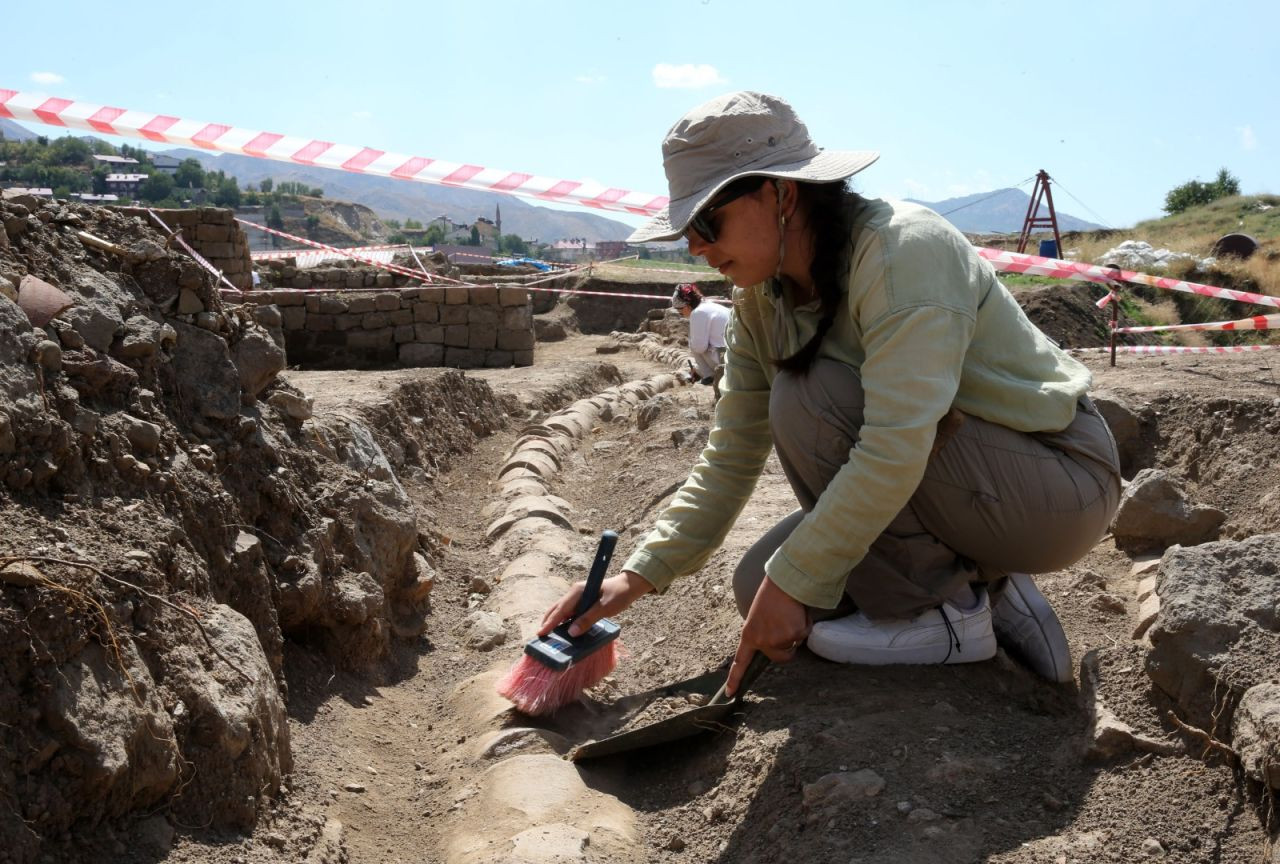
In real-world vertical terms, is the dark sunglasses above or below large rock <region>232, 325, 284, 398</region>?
above

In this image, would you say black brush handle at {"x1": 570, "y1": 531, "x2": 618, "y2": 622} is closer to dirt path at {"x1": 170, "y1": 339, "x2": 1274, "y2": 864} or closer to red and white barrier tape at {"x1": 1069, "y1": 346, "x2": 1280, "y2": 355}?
dirt path at {"x1": 170, "y1": 339, "x2": 1274, "y2": 864}

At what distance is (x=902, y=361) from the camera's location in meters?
2.03

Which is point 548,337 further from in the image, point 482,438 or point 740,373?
point 740,373

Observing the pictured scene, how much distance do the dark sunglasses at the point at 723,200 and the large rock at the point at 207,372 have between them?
1.47 meters

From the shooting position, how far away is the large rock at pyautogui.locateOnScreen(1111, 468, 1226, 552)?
3.54 meters

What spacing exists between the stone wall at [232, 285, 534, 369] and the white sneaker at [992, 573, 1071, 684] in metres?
8.53

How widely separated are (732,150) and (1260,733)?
140 centimetres

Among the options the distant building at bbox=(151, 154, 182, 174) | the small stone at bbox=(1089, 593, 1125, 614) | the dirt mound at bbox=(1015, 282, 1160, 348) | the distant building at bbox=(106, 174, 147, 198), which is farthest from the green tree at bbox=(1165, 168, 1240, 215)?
the distant building at bbox=(151, 154, 182, 174)

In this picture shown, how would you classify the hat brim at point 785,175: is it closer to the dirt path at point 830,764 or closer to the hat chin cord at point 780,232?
the hat chin cord at point 780,232

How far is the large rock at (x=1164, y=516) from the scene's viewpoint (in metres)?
3.54

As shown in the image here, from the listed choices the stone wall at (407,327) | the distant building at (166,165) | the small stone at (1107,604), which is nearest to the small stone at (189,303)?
the small stone at (1107,604)

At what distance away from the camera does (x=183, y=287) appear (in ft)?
9.90

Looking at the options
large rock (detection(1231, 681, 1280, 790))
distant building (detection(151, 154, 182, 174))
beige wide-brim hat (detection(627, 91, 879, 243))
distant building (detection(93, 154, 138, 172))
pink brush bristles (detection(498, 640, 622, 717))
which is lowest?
pink brush bristles (detection(498, 640, 622, 717))

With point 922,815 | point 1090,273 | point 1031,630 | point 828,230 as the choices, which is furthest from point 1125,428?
point 1090,273
